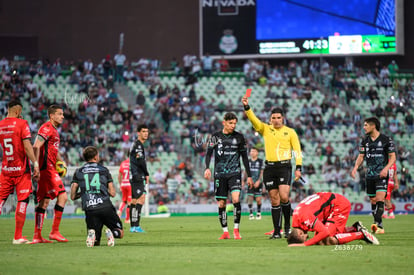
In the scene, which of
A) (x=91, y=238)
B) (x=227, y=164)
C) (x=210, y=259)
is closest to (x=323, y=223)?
(x=210, y=259)

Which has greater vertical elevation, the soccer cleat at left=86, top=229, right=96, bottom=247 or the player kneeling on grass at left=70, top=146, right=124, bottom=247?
the player kneeling on grass at left=70, top=146, right=124, bottom=247

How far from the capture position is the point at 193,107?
39.5 metres

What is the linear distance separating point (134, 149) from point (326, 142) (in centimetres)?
2072

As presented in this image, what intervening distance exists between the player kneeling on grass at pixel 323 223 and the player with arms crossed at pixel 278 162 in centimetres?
276

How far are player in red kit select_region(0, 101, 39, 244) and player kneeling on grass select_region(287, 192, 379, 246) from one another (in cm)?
496

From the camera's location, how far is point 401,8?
139 feet

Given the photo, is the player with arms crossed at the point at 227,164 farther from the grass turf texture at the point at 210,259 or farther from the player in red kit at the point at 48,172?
the player in red kit at the point at 48,172

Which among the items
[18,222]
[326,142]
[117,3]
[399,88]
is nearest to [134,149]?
[18,222]

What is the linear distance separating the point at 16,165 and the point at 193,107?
1046 inches

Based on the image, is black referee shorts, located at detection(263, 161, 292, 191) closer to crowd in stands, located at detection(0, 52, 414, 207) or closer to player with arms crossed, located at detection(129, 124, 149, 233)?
player with arms crossed, located at detection(129, 124, 149, 233)

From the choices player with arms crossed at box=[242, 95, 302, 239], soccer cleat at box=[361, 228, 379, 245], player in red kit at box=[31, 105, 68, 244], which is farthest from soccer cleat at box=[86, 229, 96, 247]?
soccer cleat at box=[361, 228, 379, 245]

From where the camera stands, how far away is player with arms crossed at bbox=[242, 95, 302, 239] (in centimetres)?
1455

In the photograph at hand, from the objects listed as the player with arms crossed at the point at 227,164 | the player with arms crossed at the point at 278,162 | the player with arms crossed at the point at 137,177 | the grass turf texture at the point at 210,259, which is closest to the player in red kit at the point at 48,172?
the grass turf texture at the point at 210,259

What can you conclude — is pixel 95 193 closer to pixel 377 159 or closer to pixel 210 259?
pixel 210 259
